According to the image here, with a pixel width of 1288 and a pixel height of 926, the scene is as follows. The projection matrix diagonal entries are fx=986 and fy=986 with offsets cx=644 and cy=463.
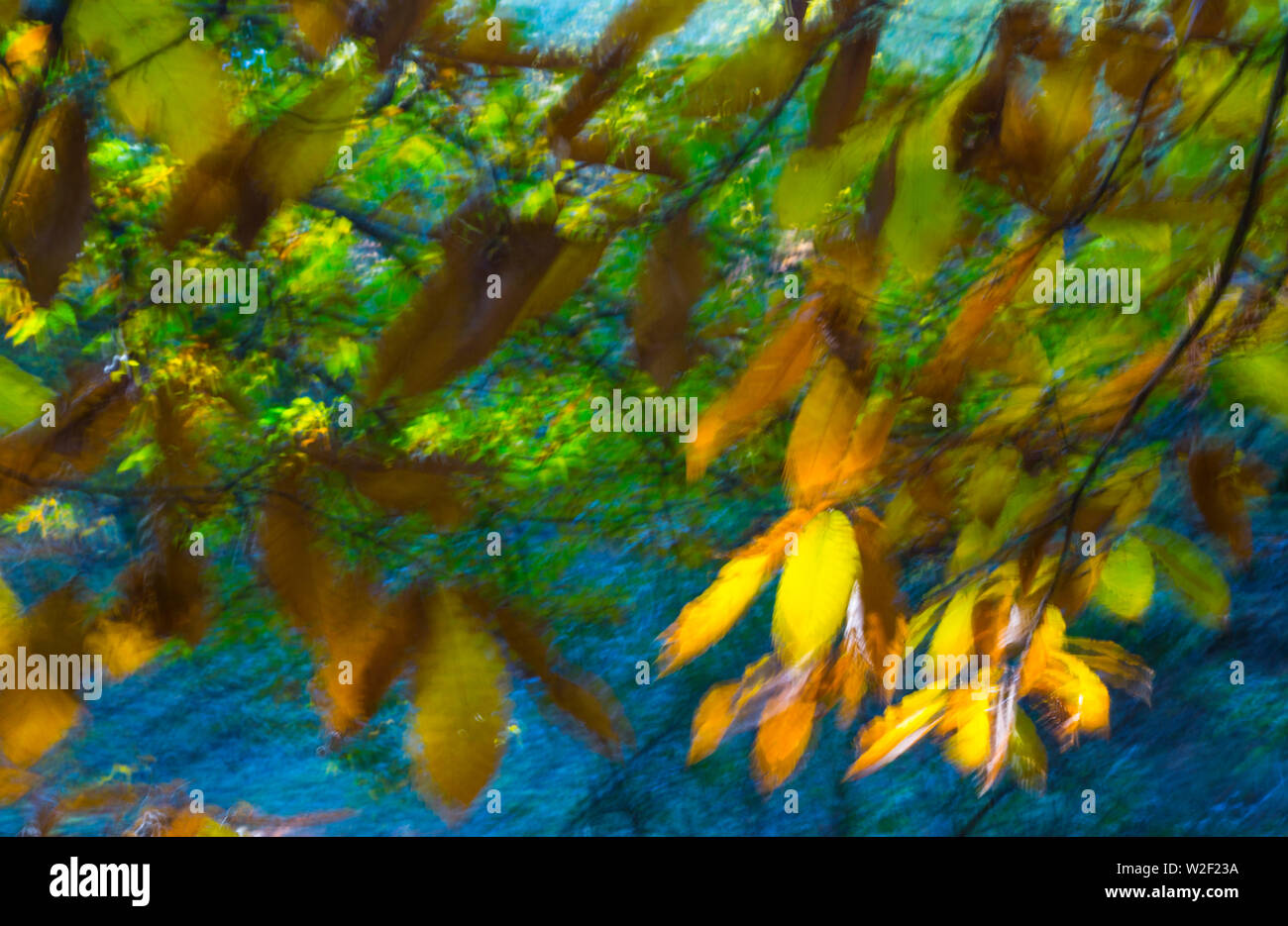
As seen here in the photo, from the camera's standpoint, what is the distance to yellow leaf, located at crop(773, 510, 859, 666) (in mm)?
1612

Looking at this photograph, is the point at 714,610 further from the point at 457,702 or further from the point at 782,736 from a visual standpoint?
the point at 457,702

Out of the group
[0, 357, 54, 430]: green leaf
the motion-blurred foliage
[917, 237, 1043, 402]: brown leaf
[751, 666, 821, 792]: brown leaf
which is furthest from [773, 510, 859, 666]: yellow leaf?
[0, 357, 54, 430]: green leaf

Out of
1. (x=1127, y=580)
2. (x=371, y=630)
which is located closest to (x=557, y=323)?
(x=371, y=630)

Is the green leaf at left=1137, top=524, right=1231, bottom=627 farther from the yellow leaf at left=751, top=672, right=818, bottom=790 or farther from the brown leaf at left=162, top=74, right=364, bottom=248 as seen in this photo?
the brown leaf at left=162, top=74, right=364, bottom=248

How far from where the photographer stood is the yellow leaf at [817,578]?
161 centimetres

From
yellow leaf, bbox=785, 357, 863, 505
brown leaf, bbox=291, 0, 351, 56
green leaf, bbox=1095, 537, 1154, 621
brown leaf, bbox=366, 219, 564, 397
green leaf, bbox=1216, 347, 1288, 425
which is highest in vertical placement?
brown leaf, bbox=291, 0, 351, 56

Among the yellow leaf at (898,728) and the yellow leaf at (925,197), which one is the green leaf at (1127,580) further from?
the yellow leaf at (925,197)

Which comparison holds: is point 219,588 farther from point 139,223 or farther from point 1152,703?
point 1152,703

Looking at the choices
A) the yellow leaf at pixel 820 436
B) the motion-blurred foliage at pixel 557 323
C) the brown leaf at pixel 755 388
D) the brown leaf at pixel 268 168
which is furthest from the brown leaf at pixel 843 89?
the brown leaf at pixel 268 168

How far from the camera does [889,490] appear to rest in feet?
5.36

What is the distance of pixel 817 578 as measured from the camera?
1.62 meters

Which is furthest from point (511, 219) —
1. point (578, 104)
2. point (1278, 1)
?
point (1278, 1)

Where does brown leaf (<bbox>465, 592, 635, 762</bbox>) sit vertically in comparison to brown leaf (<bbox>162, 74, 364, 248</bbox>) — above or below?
below

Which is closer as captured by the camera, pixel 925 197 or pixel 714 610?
pixel 925 197
